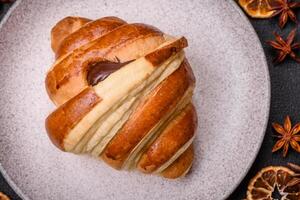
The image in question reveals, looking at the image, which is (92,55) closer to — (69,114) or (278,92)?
(69,114)

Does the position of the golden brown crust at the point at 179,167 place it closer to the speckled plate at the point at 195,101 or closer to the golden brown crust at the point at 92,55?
the speckled plate at the point at 195,101

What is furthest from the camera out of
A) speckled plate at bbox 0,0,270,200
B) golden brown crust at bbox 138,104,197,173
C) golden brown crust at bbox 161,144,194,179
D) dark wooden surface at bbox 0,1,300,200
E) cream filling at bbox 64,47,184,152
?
dark wooden surface at bbox 0,1,300,200

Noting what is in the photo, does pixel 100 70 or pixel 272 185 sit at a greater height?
pixel 100 70

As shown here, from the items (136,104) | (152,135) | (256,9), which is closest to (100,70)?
(136,104)

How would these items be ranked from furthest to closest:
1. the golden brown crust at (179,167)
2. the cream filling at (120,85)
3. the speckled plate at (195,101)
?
the speckled plate at (195,101) < the golden brown crust at (179,167) < the cream filling at (120,85)

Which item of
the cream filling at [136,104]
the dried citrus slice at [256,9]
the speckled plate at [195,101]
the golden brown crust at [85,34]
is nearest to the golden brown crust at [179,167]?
the speckled plate at [195,101]

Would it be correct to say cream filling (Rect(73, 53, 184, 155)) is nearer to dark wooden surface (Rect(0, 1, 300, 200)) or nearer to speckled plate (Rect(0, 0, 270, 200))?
speckled plate (Rect(0, 0, 270, 200))

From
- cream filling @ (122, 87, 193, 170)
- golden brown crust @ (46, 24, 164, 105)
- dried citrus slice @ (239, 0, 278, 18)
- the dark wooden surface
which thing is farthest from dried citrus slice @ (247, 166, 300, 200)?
golden brown crust @ (46, 24, 164, 105)
